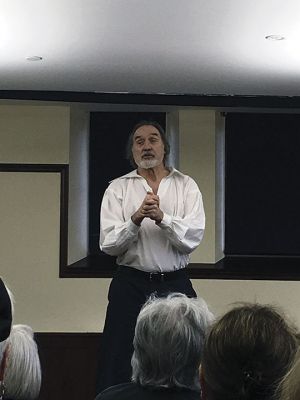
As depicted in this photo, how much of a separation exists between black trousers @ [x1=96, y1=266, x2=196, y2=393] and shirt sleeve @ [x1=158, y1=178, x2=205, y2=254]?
0.14 metres

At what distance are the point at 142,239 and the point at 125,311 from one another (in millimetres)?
308

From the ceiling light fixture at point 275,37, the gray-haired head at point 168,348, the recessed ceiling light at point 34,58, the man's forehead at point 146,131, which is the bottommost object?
the gray-haired head at point 168,348

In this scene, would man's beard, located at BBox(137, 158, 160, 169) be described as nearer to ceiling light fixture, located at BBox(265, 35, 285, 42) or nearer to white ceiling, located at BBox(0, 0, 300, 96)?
white ceiling, located at BBox(0, 0, 300, 96)

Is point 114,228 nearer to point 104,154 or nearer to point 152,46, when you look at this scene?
point 152,46

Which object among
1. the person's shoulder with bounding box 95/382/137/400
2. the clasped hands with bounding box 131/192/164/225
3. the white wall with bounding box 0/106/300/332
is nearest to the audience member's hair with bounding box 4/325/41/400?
the person's shoulder with bounding box 95/382/137/400

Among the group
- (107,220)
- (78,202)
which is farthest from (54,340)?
(107,220)

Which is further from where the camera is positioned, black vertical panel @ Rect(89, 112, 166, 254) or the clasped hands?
black vertical panel @ Rect(89, 112, 166, 254)

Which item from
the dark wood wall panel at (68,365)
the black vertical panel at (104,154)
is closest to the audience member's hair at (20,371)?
the dark wood wall panel at (68,365)

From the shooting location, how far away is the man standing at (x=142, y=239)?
293 cm

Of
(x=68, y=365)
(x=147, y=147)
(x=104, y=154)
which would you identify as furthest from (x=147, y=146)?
(x=104, y=154)

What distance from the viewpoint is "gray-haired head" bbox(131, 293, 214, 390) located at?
1.74 meters

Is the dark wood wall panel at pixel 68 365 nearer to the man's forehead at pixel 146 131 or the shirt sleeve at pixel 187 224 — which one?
the shirt sleeve at pixel 187 224

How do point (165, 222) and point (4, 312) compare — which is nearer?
point (4, 312)

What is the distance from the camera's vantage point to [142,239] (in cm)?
298
